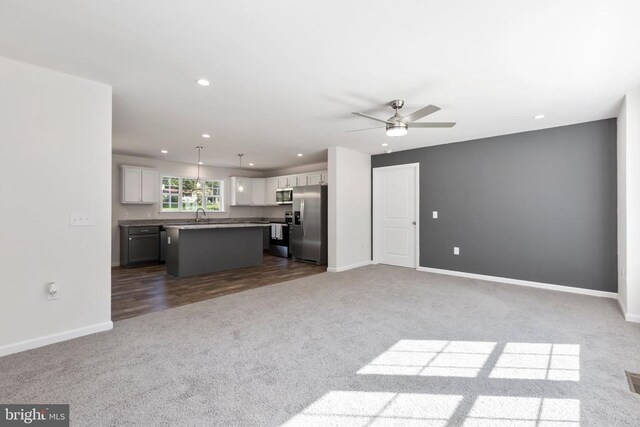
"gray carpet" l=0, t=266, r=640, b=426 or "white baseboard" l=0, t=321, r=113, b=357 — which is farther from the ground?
"white baseboard" l=0, t=321, r=113, b=357

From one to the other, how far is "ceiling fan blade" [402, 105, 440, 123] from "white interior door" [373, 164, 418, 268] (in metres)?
2.98

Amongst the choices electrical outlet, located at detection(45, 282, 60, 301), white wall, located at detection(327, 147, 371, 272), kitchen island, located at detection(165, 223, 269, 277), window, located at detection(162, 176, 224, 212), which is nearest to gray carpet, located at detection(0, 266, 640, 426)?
electrical outlet, located at detection(45, 282, 60, 301)

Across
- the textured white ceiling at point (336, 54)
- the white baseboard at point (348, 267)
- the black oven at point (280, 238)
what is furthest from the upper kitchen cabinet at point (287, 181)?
the textured white ceiling at point (336, 54)

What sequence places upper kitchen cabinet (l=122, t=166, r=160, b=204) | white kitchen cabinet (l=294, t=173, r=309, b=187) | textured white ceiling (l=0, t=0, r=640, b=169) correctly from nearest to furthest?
textured white ceiling (l=0, t=0, r=640, b=169), upper kitchen cabinet (l=122, t=166, r=160, b=204), white kitchen cabinet (l=294, t=173, r=309, b=187)

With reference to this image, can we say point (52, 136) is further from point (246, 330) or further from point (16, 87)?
point (246, 330)

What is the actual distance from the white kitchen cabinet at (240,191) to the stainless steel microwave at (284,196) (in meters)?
0.92

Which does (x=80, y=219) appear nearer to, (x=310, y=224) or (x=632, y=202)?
(x=310, y=224)

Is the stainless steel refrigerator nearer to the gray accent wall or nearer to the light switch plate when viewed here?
the gray accent wall

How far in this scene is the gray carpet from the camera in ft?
5.69

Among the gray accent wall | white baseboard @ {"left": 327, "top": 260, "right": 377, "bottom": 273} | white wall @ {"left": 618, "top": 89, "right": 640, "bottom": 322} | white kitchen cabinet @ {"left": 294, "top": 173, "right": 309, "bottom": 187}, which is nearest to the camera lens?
white wall @ {"left": 618, "top": 89, "right": 640, "bottom": 322}

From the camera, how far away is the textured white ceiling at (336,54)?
1.91 metres

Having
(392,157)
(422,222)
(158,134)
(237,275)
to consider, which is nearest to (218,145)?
(158,134)

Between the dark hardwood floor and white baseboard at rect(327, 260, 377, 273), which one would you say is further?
white baseboard at rect(327, 260, 377, 273)

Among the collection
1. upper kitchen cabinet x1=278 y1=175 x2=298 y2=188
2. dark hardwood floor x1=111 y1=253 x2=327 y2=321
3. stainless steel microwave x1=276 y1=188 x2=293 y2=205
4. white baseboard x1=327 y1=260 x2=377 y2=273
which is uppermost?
upper kitchen cabinet x1=278 y1=175 x2=298 y2=188
